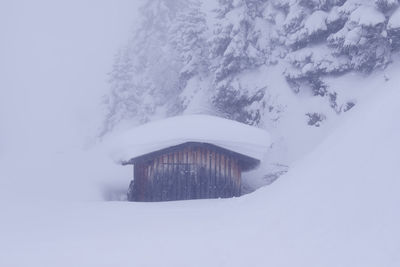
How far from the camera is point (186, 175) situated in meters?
16.3

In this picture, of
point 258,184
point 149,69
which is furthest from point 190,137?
point 149,69

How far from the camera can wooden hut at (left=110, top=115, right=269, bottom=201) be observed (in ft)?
50.9

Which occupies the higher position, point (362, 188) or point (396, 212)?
point (362, 188)

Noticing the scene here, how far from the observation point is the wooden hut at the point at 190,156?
1550 cm

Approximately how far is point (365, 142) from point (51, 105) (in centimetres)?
9837

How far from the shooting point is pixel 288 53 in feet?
75.8

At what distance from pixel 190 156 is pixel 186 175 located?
70 cm

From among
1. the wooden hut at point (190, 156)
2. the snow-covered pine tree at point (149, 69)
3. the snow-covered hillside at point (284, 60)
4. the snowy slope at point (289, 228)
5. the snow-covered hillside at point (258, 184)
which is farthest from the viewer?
the snow-covered pine tree at point (149, 69)

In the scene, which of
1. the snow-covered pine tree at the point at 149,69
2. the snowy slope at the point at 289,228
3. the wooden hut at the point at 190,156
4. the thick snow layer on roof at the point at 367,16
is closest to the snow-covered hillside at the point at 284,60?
the thick snow layer on roof at the point at 367,16

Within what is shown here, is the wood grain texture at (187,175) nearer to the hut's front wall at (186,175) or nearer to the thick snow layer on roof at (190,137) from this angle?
the hut's front wall at (186,175)

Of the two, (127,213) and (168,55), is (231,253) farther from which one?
(168,55)

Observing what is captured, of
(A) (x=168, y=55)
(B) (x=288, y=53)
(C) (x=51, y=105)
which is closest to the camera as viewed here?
(B) (x=288, y=53)

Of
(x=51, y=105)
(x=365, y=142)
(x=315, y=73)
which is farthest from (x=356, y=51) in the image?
(x=51, y=105)

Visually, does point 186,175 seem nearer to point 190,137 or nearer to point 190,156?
point 190,156
